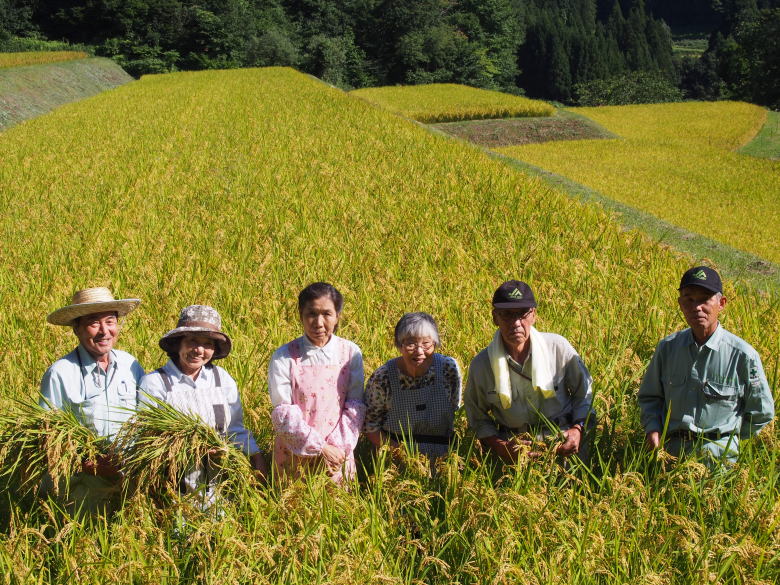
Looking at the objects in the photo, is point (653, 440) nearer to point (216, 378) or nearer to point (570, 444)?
point (570, 444)

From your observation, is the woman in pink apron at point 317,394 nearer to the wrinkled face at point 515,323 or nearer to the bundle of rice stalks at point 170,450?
the bundle of rice stalks at point 170,450

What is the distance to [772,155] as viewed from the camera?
24.3m

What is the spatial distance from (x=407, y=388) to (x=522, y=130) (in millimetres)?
23109

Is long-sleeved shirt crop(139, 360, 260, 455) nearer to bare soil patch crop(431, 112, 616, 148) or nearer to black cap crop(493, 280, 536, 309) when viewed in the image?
black cap crop(493, 280, 536, 309)

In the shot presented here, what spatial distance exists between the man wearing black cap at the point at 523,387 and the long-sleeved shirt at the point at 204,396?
31.2 inches

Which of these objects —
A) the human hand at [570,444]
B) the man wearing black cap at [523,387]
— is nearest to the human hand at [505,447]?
the man wearing black cap at [523,387]

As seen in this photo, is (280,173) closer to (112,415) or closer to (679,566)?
(112,415)

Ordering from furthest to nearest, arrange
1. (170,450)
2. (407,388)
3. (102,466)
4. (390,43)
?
(390,43) → (407,388) → (102,466) → (170,450)

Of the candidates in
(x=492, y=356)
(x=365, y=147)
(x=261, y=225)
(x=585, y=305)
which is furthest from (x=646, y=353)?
(x=365, y=147)

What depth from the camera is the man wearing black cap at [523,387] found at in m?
2.51

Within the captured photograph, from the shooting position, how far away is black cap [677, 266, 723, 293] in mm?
2428

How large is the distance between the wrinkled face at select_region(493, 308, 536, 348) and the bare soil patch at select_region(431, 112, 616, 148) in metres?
21.4

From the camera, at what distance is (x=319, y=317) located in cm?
256

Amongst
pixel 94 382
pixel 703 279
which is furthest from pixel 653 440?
pixel 94 382
